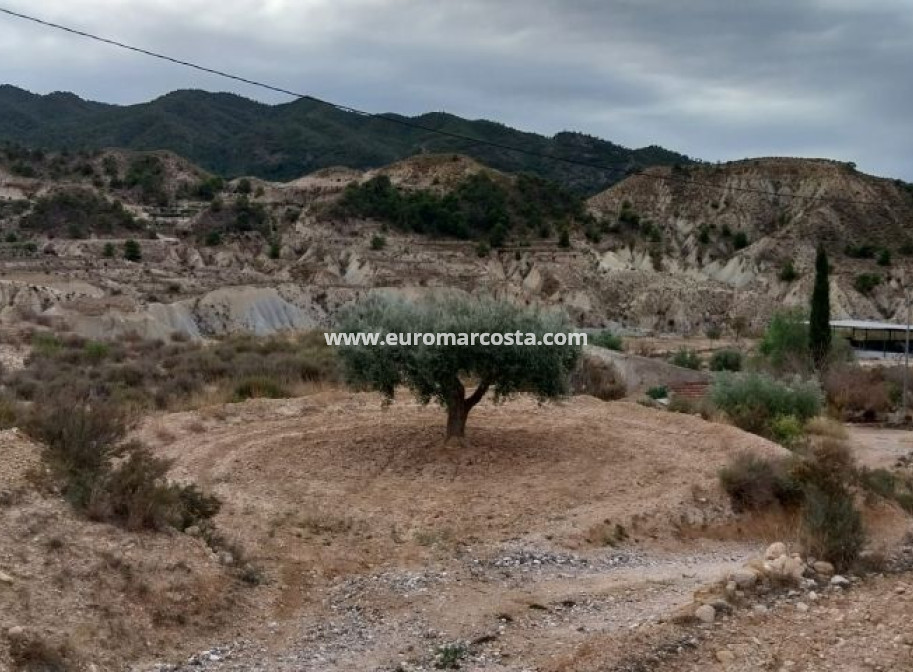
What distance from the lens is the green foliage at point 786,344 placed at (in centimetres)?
3784

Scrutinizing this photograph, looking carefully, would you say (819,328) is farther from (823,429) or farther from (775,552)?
(775,552)

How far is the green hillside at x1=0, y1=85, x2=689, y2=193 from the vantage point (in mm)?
123312

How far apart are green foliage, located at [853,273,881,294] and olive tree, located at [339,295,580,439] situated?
60209mm

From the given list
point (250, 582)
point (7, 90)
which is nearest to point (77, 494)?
point (250, 582)

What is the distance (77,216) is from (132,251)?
11499mm

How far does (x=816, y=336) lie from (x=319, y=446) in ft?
95.5

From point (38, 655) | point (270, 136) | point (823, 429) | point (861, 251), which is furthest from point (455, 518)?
point (270, 136)

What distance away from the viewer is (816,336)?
39.7 m

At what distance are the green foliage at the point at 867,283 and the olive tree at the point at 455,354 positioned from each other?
6021cm

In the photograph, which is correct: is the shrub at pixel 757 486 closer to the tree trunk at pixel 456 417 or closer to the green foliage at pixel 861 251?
the tree trunk at pixel 456 417

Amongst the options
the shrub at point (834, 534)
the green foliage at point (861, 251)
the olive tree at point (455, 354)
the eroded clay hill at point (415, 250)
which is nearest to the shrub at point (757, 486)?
the olive tree at point (455, 354)

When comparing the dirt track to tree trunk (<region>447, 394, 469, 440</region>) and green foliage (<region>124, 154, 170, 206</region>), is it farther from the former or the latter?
green foliage (<region>124, 154, 170, 206</region>)

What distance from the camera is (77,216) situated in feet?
225

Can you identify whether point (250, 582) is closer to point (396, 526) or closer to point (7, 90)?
point (396, 526)
